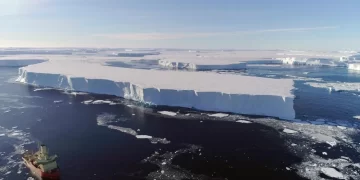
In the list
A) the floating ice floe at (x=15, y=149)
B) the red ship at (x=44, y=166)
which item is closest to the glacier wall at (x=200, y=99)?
the floating ice floe at (x=15, y=149)

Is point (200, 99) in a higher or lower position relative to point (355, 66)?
lower

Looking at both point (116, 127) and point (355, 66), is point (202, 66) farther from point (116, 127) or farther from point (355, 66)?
point (116, 127)

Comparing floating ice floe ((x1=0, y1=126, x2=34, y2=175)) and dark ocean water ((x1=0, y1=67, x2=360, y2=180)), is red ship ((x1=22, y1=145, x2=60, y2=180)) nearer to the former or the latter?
dark ocean water ((x1=0, y1=67, x2=360, y2=180))

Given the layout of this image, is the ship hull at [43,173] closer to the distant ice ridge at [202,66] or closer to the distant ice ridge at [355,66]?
the distant ice ridge at [202,66]

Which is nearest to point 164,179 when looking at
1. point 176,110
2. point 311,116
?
point 176,110

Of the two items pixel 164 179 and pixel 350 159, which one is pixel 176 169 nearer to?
pixel 164 179

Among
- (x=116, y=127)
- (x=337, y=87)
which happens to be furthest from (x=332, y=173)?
(x=337, y=87)
